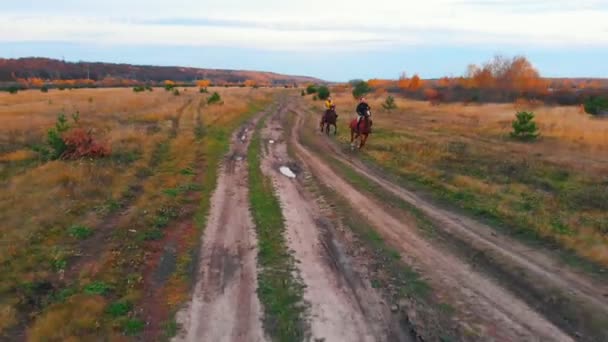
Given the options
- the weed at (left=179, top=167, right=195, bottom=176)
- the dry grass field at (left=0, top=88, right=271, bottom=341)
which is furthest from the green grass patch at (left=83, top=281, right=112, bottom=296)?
the weed at (left=179, top=167, right=195, bottom=176)

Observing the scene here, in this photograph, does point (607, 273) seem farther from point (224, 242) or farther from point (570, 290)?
point (224, 242)

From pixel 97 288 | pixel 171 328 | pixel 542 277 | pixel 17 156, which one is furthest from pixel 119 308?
pixel 17 156

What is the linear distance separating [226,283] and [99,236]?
4.24 metres

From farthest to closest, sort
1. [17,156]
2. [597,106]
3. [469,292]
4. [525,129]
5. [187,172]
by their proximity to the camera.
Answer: [597,106] → [525,129] → [17,156] → [187,172] → [469,292]

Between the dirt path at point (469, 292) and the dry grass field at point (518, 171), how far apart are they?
2809 mm

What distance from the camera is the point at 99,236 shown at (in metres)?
11.0

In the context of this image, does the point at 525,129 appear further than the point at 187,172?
Yes

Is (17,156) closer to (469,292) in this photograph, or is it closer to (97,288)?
(97,288)

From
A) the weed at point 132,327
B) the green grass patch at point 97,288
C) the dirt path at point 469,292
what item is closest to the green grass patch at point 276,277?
the weed at point 132,327

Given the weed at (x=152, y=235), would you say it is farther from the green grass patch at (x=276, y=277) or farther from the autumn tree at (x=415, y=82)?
the autumn tree at (x=415, y=82)

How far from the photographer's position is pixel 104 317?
7352 mm

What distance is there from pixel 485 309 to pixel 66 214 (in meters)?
10.3

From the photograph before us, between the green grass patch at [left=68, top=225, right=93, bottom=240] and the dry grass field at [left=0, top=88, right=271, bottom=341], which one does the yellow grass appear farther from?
the green grass patch at [left=68, top=225, right=93, bottom=240]

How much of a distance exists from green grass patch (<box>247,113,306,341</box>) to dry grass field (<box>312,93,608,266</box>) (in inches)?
226
